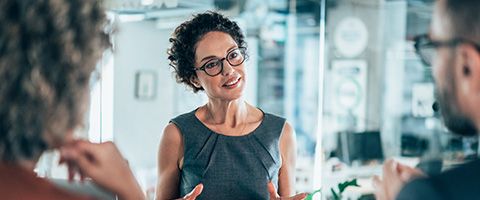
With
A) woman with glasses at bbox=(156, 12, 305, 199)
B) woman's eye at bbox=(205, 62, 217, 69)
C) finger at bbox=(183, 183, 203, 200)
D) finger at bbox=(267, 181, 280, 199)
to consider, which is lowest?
finger at bbox=(267, 181, 280, 199)

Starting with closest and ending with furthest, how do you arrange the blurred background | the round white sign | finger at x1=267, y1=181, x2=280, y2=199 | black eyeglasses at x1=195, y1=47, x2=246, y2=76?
finger at x1=267, y1=181, x2=280, y2=199 → black eyeglasses at x1=195, y1=47, x2=246, y2=76 → the blurred background → the round white sign

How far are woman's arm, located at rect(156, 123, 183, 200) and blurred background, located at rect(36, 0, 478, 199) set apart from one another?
3903mm

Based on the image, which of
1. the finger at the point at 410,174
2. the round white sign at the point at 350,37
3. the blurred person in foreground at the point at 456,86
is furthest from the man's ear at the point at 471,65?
the round white sign at the point at 350,37

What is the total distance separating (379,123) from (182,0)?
2437 millimetres

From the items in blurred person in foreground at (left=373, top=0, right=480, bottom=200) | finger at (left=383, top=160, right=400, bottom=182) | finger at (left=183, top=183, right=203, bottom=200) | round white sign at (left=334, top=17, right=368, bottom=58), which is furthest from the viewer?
round white sign at (left=334, top=17, right=368, bottom=58)

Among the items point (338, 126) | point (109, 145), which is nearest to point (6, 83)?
point (109, 145)

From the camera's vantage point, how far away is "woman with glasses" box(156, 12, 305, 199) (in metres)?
2.17

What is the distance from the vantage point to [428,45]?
3.84 feet

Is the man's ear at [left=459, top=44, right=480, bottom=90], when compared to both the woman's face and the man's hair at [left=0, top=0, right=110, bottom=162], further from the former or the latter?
the woman's face

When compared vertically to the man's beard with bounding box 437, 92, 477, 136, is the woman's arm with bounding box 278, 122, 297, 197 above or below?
below

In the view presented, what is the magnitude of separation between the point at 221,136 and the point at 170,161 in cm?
20

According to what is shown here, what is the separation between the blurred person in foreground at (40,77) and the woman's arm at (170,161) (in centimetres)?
124

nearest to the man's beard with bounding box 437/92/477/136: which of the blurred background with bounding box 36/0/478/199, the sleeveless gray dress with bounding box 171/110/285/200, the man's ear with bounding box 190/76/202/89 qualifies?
the sleeveless gray dress with bounding box 171/110/285/200

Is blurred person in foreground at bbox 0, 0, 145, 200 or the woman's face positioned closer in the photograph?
blurred person in foreground at bbox 0, 0, 145, 200
